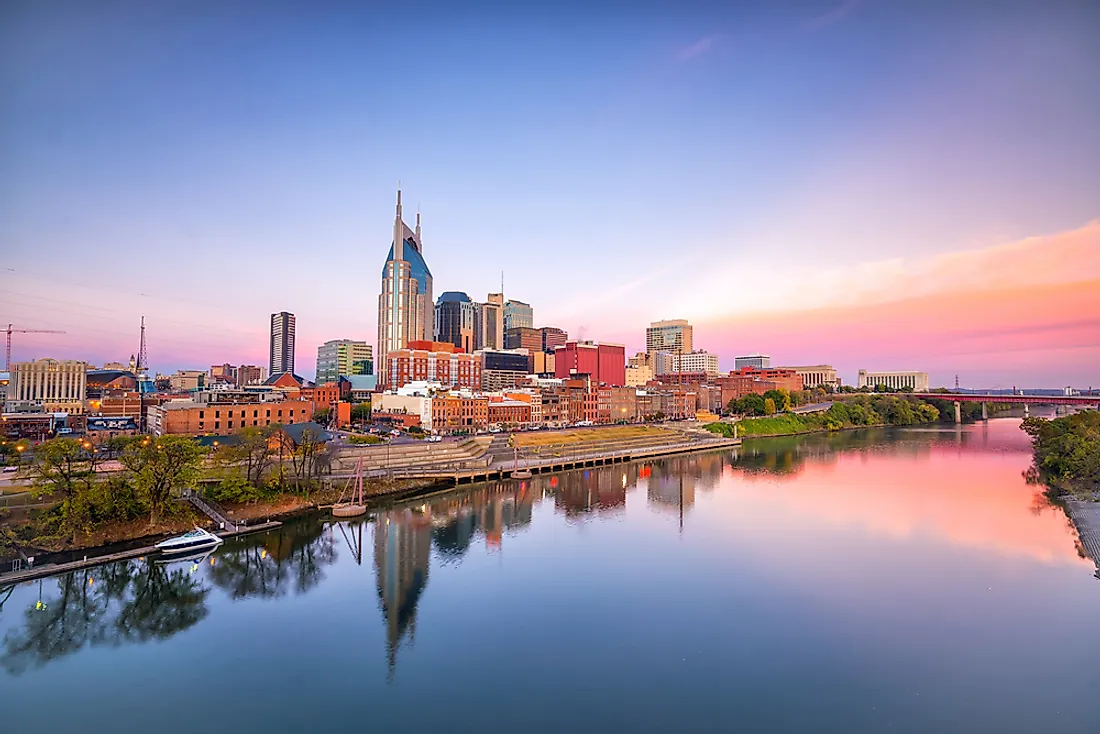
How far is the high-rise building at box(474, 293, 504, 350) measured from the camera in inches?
7510

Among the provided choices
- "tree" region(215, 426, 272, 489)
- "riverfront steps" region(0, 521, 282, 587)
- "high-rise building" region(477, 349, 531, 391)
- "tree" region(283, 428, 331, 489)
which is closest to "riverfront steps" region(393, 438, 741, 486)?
"tree" region(283, 428, 331, 489)

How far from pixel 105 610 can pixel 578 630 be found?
15.4 meters

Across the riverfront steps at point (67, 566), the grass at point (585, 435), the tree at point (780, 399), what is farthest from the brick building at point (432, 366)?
the riverfront steps at point (67, 566)

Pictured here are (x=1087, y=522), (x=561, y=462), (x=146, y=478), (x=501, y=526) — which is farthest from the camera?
(x=561, y=462)

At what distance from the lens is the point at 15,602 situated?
63.3 feet

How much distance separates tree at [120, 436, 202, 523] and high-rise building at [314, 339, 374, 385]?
463 feet

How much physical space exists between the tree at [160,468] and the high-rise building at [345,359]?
463 ft

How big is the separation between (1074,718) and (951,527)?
18630 millimetres

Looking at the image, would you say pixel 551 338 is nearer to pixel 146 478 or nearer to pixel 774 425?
pixel 774 425

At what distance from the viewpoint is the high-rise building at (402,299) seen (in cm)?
14838

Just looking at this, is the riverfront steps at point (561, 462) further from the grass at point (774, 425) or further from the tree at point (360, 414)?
the tree at point (360, 414)

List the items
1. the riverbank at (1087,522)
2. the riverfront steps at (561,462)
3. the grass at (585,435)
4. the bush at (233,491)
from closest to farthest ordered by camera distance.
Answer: the riverbank at (1087,522), the bush at (233,491), the riverfront steps at (561,462), the grass at (585,435)

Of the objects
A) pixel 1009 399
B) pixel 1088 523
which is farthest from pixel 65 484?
pixel 1009 399

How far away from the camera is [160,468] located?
84.5ft
